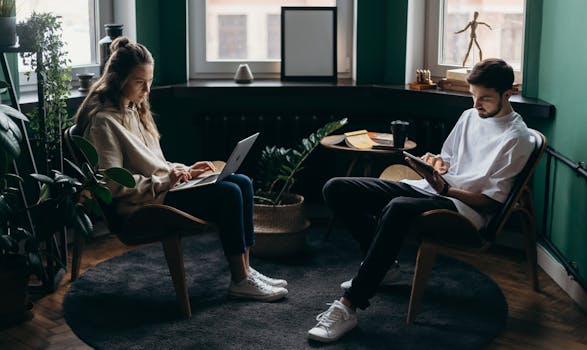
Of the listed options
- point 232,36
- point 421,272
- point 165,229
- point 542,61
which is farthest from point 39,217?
point 542,61

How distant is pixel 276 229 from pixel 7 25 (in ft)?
5.28

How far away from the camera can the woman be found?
3254 millimetres

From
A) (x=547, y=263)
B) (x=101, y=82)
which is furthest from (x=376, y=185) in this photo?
(x=101, y=82)

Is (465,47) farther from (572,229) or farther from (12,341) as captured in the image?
(12,341)

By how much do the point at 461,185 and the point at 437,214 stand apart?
220 mm

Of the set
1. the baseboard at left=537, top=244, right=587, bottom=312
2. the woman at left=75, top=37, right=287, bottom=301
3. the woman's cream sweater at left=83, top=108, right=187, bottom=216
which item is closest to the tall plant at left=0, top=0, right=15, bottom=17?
the woman at left=75, top=37, right=287, bottom=301

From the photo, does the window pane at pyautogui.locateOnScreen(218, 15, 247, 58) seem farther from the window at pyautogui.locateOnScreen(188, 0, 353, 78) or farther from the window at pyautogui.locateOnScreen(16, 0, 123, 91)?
the window at pyautogui.locateOnScreen(16, 0, 123, 91)

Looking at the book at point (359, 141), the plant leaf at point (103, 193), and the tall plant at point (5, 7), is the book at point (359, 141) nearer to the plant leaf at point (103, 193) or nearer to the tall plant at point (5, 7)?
the plant leaf at point (103, 193)

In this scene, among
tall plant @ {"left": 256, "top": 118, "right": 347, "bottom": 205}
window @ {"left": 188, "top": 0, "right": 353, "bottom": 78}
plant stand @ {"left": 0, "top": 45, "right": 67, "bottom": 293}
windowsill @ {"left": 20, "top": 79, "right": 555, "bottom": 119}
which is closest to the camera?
plant stand @ {"left": 0, "top": 45, "right": 67, "bottom": 293}

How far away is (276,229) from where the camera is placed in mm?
4047

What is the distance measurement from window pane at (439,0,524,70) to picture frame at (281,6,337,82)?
2.19 ft

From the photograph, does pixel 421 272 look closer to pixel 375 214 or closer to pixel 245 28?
pixel 375 214

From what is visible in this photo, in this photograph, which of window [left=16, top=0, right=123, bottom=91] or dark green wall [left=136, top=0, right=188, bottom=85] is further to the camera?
dark green wall [left=136, top=0, right=188, bottom=85]

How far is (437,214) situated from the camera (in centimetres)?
311
